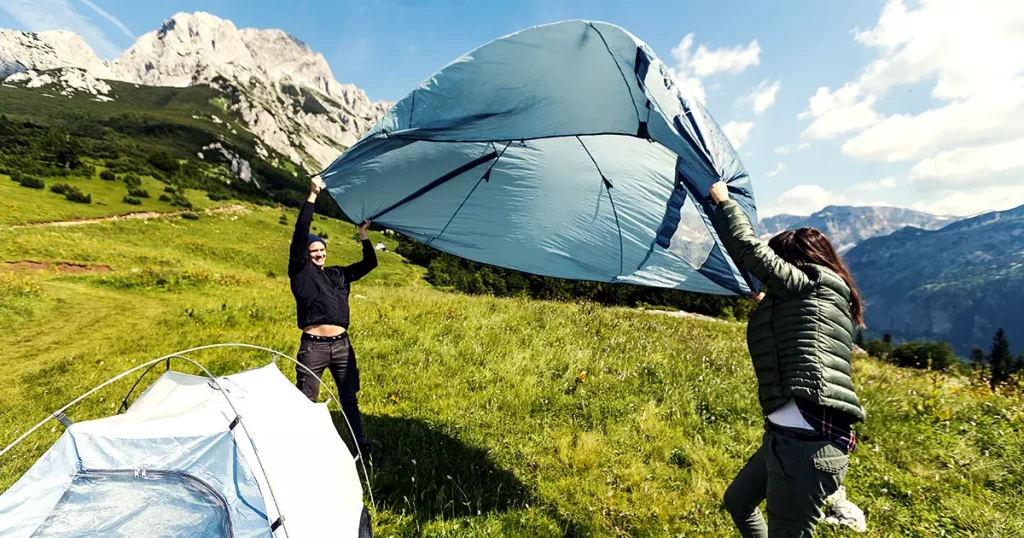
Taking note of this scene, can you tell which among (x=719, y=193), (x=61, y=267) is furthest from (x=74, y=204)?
(x=719, y=193)

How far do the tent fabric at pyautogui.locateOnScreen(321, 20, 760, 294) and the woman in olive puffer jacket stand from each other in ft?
3.91

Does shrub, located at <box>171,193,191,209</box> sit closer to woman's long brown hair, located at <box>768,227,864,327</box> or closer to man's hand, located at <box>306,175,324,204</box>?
man's hand, located at <box>306,175,324,204</box>

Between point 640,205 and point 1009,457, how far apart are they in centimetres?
592

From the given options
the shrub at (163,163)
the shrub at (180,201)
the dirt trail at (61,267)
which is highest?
the shrub at (163,163)

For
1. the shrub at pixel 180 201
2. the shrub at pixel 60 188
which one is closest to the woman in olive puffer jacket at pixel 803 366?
the shrub at pixel 60 188

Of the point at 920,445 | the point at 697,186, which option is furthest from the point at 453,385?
the point at 920,445

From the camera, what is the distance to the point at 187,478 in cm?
403

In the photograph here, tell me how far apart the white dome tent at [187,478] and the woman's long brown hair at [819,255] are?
4493 millimetres

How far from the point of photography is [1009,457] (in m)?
5.80

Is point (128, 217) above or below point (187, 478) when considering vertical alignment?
below

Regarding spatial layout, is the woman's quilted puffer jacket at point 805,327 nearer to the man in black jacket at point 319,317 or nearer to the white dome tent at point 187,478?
the white dome tent at point 187,478

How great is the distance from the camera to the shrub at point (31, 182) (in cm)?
4272

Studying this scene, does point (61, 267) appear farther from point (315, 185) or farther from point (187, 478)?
point (187, 478)

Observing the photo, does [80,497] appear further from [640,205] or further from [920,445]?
[920,445]
